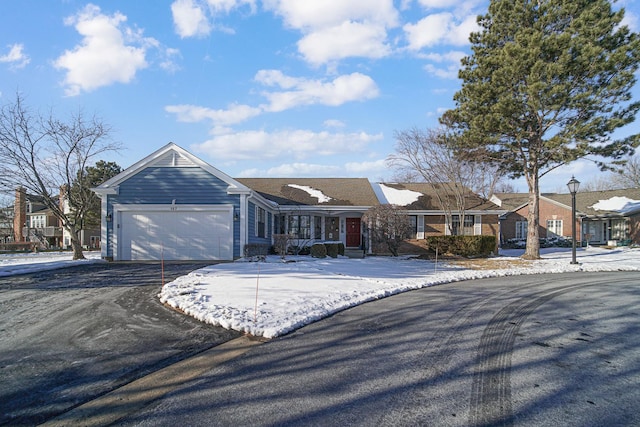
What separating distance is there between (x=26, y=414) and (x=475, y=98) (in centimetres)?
1984

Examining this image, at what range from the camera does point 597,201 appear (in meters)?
36.1

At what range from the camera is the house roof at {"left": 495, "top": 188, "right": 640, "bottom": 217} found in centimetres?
3284

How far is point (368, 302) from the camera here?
27.0 ft

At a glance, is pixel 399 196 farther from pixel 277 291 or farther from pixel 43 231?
pixel 43 231

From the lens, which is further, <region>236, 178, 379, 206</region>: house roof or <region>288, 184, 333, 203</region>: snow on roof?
<region>288, 184, 333, 203</region>: snow on roof

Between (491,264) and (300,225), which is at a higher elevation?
(300,225)

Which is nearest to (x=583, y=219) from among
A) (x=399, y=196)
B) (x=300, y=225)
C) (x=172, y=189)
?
(x=399, y=196)

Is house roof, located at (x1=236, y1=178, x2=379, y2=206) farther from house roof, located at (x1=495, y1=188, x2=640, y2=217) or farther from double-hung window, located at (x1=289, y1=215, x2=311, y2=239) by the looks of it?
house roof, located at (x1=495, y1=188, x2=640, y2=217)

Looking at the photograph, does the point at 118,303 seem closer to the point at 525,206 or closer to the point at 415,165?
the point at 415,165

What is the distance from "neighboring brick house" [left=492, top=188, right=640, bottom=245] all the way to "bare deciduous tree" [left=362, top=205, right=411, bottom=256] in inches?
633

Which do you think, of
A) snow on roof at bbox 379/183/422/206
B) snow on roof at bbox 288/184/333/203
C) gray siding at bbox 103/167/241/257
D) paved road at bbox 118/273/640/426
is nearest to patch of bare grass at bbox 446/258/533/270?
snow on roof at bbox 379/183/422/206

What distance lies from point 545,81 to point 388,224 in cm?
930

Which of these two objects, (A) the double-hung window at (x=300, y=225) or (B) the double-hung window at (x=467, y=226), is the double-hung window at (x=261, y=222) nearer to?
(A) the double-hung window at (x=300, y=225)

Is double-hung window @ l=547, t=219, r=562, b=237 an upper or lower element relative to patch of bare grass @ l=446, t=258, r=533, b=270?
upper
